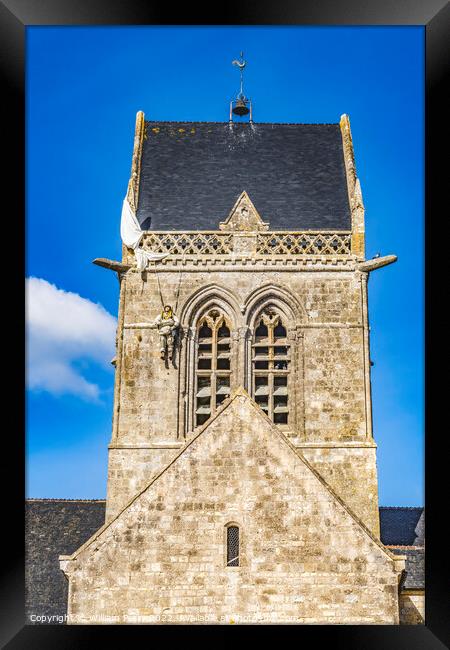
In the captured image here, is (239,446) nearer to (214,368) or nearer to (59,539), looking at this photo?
(59,539)

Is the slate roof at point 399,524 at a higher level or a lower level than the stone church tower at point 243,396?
lower

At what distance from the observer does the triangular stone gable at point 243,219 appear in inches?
1063

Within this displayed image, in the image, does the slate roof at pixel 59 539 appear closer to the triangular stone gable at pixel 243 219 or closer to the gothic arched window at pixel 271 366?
the gothic arched window at pixel 271 366

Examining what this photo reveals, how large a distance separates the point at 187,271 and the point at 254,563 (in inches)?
411

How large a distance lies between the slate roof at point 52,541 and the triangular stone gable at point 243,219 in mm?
7257

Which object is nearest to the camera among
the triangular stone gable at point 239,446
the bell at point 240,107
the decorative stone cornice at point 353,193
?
the triangular stone gable at point 239,446

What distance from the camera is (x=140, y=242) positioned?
87.4 ft

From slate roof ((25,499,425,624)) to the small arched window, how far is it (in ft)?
18.0

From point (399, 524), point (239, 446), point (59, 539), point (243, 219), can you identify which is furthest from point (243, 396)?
point (243, 219)
